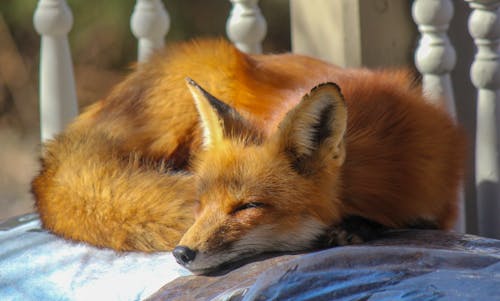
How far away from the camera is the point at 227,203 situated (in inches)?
62.7

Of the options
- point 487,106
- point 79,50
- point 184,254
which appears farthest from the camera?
point 79,50

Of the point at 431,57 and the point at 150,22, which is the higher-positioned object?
the point at 150,22

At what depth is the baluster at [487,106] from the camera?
2238mm

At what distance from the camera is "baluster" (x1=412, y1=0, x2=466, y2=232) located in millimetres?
2287

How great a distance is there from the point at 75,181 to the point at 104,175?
75 mm

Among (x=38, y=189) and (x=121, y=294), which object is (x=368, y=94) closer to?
(x=121, y=294)

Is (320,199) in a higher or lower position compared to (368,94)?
lower

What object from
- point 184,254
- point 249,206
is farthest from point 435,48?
point 184,254

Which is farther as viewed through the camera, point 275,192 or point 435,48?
point 435,48

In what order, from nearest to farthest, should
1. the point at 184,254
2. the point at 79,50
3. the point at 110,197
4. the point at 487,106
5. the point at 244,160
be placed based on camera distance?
the point at 184,254 < the point at 244,160 < the point at 110,197 < the point at 487,106 < the point at 79,50

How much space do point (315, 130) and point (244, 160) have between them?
0.16 metres

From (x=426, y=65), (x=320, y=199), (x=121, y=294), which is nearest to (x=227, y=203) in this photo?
(x=320, y=199)

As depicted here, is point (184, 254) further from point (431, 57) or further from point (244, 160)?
point (431, 57)

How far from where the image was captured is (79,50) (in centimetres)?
538
